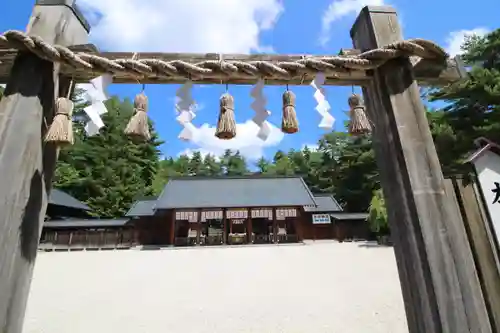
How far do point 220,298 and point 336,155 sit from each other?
2955 centimetres

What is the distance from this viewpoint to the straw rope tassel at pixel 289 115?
1.58 meters

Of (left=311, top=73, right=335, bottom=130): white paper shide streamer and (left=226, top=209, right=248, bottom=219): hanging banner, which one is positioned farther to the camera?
(left=226, top=209, right=248, bottom=219): hanging banner

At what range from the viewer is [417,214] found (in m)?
1.41

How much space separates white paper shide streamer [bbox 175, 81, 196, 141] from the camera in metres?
1.60

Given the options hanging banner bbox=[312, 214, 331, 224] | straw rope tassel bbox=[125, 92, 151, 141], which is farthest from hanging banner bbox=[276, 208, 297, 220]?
straw rope tassel bbox=[125, 92, 151, 141]

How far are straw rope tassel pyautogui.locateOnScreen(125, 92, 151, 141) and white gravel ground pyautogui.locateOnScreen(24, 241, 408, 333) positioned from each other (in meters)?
3.47

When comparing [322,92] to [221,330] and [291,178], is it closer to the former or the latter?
[221,330]

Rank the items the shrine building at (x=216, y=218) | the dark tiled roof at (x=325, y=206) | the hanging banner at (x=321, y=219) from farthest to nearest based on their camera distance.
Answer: the dark tiled roof at (x=325, y=206), the hanging banner at (x=321, y=219), the shrine building at (x=216, y=218)

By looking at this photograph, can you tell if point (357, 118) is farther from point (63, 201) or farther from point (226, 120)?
point (63, 201)

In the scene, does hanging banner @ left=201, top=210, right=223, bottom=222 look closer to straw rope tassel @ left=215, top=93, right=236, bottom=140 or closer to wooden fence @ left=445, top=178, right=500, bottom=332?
straw rope tassel @ left=215, top=93, right=236, bottom=140

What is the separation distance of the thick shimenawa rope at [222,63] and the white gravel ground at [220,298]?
140 inches

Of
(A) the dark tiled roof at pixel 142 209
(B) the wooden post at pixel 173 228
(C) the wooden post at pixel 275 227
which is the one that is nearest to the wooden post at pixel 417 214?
(C) the wooden post at pixel 275 227

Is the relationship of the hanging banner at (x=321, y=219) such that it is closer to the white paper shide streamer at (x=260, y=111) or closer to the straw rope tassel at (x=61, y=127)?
the white paper shide streamer at (x=260, y=111)

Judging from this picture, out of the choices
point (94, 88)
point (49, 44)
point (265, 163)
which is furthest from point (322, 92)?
point (265, 163)
